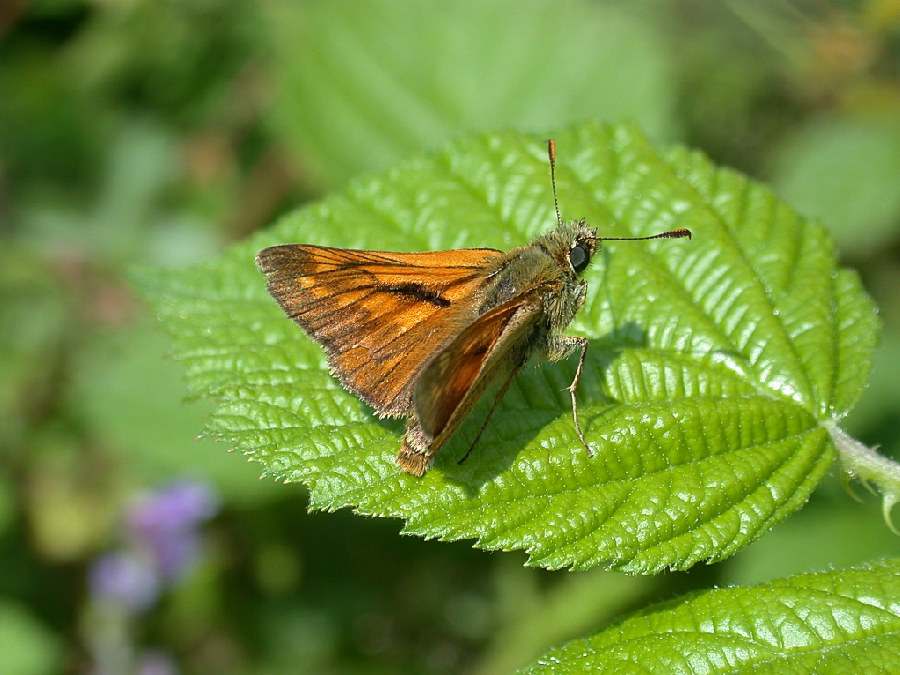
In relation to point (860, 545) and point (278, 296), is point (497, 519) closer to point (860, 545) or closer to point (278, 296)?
point (278, 296)

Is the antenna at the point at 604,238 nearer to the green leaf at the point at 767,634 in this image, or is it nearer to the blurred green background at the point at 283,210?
the green leaf at the point at 767,634

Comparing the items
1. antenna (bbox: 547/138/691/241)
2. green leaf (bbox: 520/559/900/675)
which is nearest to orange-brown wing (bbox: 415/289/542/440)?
antenna (bbox: 547/138/691/241)

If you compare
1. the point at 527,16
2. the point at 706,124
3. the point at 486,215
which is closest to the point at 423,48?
the point at 527,16

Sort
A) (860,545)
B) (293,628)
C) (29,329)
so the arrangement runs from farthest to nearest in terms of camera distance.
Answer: (29,329) < (293,628) < (860,545)

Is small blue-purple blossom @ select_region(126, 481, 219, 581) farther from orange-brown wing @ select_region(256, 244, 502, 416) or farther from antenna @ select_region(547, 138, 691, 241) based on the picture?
antenna @ select_region(547, 138, 691, 241)

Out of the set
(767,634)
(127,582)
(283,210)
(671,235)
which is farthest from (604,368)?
(283,210)

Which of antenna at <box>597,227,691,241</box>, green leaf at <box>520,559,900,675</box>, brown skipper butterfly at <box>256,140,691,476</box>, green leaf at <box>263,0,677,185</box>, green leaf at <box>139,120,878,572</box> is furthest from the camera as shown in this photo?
green leaf at <box>263,0,677,185</box>
